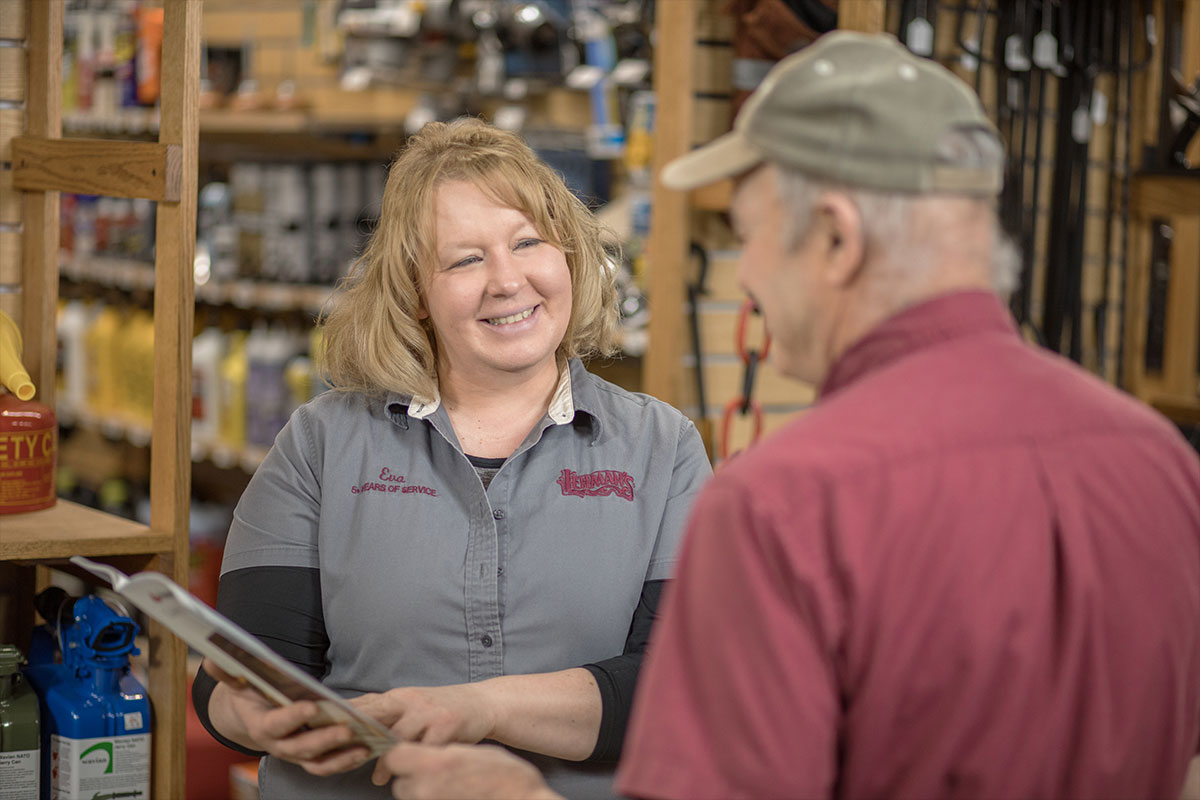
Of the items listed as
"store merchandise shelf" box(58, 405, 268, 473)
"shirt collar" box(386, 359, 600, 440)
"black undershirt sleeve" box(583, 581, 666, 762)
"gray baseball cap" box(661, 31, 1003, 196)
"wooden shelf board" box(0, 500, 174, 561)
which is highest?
"gray baseball cap" box(661, 31, 1003, 196)

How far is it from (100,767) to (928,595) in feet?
5.17

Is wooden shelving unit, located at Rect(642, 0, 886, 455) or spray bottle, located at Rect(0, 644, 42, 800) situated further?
wooden shelving unit, located at Rect(642, 0, 886, 455)

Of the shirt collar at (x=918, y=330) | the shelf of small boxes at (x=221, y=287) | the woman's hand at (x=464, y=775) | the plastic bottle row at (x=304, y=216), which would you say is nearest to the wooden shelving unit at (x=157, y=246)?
the woman's hand at (x=464, y=775)

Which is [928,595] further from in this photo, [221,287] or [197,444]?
[197,444]

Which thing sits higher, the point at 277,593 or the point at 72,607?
the point at 277,593

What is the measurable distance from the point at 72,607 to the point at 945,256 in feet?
5.55

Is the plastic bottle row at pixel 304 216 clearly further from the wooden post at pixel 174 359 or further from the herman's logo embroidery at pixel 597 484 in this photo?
the herman's logo embroidery at pixel 597 484

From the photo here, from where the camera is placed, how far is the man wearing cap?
3.15 ft

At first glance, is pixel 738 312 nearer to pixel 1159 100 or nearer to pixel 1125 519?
pixel 1159 100

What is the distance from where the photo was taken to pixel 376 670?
175 centimetres

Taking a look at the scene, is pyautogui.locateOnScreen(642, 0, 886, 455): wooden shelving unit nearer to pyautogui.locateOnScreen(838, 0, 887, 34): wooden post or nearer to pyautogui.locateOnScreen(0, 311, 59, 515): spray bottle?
pyautogui.locateOnScreen(838, 0, 887, 34): wooden post

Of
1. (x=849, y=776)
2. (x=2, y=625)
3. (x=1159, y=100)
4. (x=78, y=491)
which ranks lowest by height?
(x=78, y=491)

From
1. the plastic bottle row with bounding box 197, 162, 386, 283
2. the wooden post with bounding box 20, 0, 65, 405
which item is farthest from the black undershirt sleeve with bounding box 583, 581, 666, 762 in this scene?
the plastic bottle row with bounding box 197, 162, 386, 283

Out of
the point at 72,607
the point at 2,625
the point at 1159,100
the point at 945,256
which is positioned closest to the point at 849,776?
the point at 945,256
